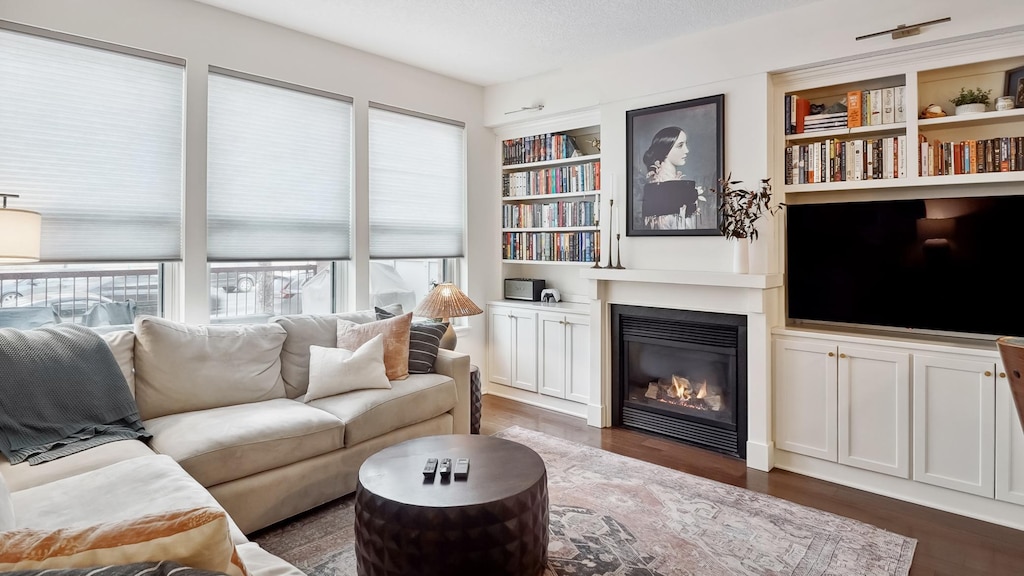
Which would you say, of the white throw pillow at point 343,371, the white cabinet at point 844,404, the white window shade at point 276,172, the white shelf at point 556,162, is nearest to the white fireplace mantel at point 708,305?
the white cabinet at point 844,404

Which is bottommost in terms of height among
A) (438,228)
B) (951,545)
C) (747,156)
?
(951,545)

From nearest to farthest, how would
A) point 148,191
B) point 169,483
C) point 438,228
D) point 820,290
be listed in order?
point 169,483
point 148,191
point 820,290
point 438,228

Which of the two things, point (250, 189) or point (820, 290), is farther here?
point (250, 189)

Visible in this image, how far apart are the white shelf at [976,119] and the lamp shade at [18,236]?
4.35 meters

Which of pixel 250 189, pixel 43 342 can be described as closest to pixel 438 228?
pixel 250 189

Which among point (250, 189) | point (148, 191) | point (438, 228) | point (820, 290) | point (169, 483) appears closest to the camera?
point (169, 483)

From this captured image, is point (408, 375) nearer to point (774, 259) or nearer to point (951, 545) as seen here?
point (774, 259)

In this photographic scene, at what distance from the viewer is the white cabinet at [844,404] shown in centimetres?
300

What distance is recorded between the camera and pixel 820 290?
11.1ft

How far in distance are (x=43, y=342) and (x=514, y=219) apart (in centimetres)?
353

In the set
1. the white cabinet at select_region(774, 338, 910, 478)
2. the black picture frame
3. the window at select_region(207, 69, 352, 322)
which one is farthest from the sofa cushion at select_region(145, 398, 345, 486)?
the black picture frame

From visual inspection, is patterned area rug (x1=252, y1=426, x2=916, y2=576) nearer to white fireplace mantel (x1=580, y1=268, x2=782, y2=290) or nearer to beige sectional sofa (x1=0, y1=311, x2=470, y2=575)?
beige sectional sofa (x1=0, y1=311, x2=470, y2=575)

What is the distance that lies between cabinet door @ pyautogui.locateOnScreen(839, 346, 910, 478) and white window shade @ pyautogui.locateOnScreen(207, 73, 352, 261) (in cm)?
338

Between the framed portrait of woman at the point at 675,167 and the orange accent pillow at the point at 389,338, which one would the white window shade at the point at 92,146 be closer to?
the orange accent pillow at the point at 389,338
